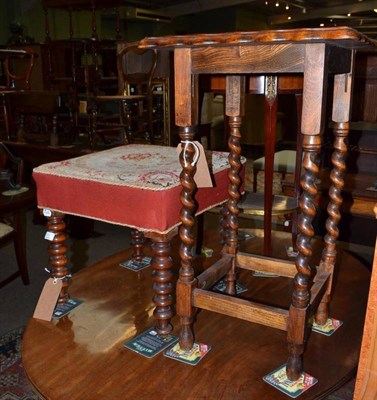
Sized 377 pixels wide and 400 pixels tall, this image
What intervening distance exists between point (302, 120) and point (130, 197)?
0.44m

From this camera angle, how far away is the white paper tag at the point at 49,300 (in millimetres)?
1297

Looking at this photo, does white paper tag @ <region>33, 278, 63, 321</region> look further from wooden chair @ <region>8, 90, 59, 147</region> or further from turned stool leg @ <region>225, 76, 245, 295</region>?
wooden chair @ <region>8, 90, 59, 147</region>

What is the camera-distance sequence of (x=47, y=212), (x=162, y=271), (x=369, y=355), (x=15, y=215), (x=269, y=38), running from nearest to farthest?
(x=369, y=355), (x=269, y=38), (x=162, y=271), (x=47, y=212), (x=15, y=215)

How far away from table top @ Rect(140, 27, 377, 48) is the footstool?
323 mm

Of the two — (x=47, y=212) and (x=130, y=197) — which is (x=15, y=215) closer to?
(x=47, y=212)

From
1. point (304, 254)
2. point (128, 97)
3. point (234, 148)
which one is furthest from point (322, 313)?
point (128, 97)

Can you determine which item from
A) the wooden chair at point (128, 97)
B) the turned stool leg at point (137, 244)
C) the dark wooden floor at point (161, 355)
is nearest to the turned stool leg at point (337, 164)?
the dark wooden floor at point (161, 355)

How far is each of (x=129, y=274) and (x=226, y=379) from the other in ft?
2.12

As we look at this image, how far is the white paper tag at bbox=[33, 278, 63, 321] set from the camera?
130cm

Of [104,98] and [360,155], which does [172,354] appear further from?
[104,98]

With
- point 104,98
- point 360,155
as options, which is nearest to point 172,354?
point 360,155

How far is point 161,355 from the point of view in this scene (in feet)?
3.71

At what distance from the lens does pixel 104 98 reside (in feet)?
12.5

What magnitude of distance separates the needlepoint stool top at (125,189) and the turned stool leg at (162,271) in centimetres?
3
